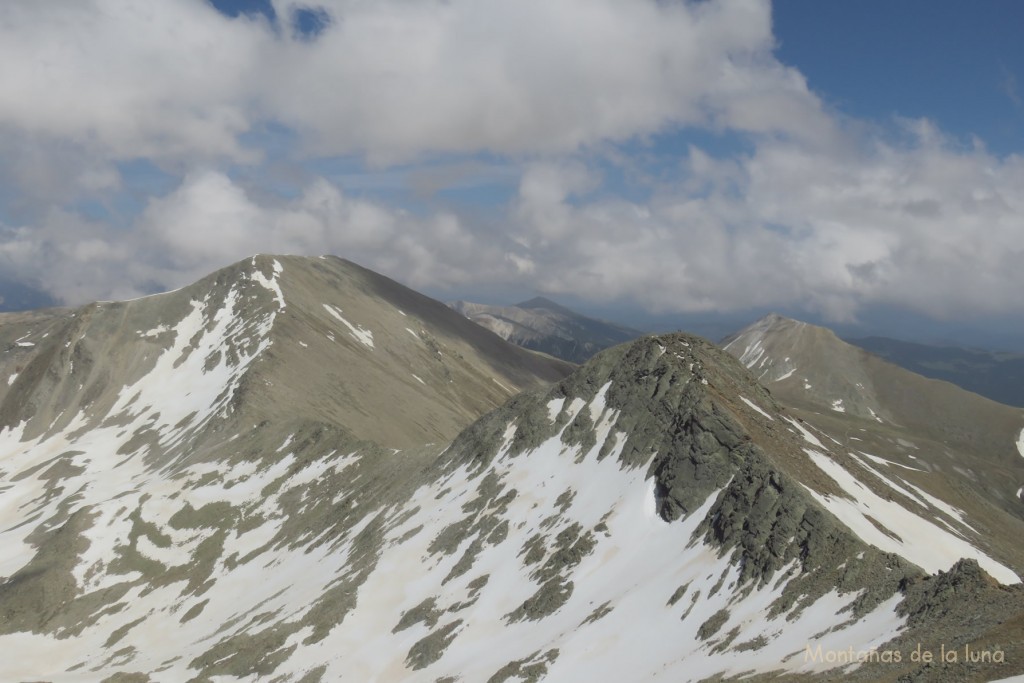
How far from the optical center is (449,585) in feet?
200

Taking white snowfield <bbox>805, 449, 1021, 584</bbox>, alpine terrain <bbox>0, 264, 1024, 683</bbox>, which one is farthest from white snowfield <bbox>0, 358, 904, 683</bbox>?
white snowfield <bbox>805, 449, 1021, 584</bbox>

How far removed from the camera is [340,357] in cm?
18350

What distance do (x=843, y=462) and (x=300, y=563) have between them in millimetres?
55875

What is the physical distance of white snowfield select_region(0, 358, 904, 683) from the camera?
38.5 metres

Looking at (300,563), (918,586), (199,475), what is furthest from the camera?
(199,475)

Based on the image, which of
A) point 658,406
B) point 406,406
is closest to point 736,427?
point 658,406

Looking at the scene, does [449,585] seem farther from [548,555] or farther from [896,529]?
[896,529]

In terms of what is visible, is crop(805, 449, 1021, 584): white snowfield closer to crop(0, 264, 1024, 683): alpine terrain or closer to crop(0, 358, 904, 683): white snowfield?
crop(0, 264, 1024, 683): alpine terrain

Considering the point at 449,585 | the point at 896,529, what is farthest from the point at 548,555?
the point at 896,529

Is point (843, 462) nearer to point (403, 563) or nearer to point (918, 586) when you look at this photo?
point (918, 586)

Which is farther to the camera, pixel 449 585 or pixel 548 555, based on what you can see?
pixel 449 585

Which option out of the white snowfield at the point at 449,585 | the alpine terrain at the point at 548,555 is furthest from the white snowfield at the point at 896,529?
the white snowfield at the point at 449,585

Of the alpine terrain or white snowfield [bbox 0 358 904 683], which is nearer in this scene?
the alpine terrain

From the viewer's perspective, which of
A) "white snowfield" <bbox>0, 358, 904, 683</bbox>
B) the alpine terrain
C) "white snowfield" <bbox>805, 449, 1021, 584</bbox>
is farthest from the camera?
"white snowfield" <bbox>805, 449, 1021, 584</bbox>
